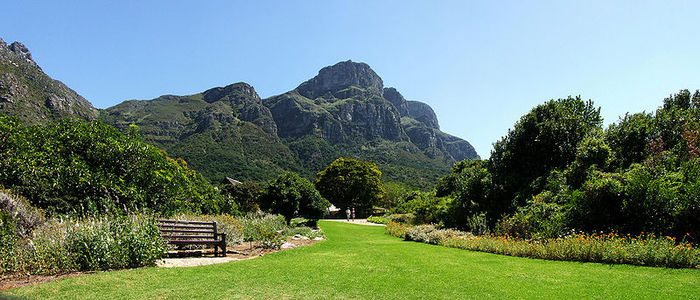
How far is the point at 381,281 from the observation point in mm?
5820

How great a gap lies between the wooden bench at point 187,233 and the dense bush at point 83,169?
62.6 inches

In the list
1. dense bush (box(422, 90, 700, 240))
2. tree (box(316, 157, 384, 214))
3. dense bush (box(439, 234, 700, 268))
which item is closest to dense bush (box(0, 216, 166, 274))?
dense bush (box(439, 234, 700, 268))

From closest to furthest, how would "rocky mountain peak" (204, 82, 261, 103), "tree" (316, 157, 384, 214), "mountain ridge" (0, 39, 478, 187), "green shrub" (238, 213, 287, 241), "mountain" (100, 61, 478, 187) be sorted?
1. "green shrub" (238, 213, 287, 241)
2. "tree" (316, 157, 384, 214)
3. "mountain ridge" (0, 39, 478, 187)
4. "mountain" (100, 61, 478, 187)
5. "rocky mountain peak" (204, 82, 261, 103)

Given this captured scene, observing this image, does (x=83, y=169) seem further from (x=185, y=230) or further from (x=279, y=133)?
(x=279, y=133)

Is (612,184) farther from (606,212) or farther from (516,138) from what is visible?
(516,138)

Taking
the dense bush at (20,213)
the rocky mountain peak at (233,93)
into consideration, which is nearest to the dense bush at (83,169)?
the dense bush at (20,213)

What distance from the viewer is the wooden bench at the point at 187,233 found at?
8078 millimetres

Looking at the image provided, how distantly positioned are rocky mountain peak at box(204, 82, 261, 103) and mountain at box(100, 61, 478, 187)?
462 millimetres

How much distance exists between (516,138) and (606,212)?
22.1ft

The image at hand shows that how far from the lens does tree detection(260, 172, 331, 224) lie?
19.2 meters

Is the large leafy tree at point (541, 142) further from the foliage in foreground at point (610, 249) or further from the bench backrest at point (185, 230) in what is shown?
the bench backrest at point (185, 230)

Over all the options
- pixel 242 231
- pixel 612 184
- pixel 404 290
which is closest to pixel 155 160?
pixel 242 231

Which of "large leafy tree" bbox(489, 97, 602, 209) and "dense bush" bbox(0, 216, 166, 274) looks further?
"large leafy tree" bbox(489, 97, 602, 209)

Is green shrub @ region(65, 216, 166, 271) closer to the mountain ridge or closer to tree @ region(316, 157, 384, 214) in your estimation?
tree @ region(316, 157, 384, 214)
